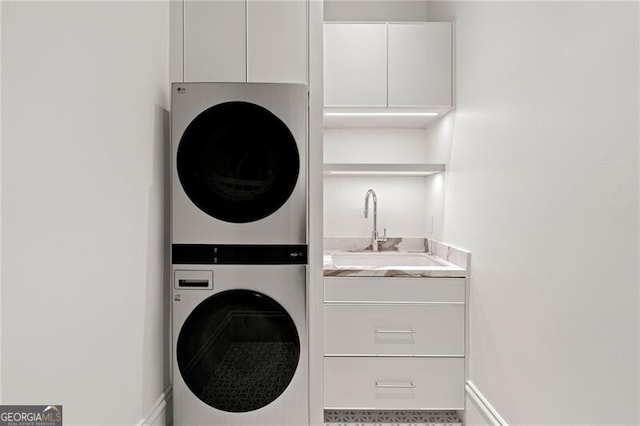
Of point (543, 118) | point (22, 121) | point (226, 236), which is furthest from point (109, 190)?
point (543, 118)

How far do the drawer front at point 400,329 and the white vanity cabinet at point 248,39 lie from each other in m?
1.24

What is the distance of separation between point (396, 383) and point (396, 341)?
0.23 m

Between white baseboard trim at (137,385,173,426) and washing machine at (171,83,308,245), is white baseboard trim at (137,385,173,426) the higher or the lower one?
the lower one

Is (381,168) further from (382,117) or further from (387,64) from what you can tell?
(387,64)

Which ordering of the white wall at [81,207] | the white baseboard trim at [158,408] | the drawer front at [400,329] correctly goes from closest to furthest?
the white wall at [81,207] → the white baseboard trim at [158,408] → the drawer front at [400,329]

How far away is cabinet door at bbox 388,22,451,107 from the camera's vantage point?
8.55 feet

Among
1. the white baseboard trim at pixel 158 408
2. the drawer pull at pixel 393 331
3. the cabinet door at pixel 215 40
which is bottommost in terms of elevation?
the white baseboard trim at pixel 158 408

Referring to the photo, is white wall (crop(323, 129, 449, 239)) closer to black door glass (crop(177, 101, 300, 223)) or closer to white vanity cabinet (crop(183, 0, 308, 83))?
white vanity cabinet (crop(183, 0, 308, 83))

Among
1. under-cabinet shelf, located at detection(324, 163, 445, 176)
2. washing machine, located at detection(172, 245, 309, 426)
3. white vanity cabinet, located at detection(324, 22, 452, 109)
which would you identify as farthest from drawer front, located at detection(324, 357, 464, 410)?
white vanity cabinet, located at detection(324, 22, 452, 109)

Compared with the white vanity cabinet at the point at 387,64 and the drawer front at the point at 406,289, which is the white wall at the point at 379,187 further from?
the drawer front at the point at 406,289

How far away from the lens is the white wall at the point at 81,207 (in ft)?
3.54

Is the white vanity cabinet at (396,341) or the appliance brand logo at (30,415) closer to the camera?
the appliance brand logo at (30,415)

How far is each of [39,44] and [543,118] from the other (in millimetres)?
1566

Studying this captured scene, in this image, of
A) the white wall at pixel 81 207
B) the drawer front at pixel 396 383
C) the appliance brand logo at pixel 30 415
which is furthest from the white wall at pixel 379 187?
the appliance brand logo at pixel 30 415
